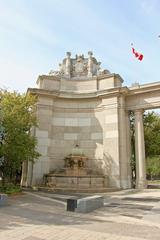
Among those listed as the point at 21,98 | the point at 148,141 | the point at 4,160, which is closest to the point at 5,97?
the point at 21,98

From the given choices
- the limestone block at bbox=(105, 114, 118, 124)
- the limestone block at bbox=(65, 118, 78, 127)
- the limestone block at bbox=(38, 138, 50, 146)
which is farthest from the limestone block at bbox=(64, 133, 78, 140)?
the limestone block at bbox=(105, 114, 118, 124)

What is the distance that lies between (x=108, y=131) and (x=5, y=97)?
9663 millimetres

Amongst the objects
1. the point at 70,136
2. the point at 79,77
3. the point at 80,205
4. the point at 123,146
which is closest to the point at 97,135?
the point at 70,136

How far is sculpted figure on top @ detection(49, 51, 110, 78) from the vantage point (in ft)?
82.5

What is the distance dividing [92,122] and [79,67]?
7219 millimetres

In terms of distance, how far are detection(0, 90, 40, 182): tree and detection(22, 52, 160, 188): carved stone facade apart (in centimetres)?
476

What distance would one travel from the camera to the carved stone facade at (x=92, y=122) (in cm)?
1991

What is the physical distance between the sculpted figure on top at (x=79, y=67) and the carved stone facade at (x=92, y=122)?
113 centimetres

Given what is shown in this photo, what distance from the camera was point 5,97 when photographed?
15.8 meters

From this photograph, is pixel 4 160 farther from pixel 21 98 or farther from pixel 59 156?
pixel 59 156

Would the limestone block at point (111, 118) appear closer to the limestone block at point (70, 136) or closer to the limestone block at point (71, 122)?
the limestone block at point (71, 122)

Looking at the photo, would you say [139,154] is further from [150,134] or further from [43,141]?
[43,141]

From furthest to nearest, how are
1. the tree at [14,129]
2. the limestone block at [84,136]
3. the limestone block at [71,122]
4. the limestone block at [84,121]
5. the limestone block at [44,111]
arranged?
the limestone block at [71,122] → the limestone block at [84,121] → the limestone block at [84,136] → the limestone block at [44,111] → the tree at [14,129]

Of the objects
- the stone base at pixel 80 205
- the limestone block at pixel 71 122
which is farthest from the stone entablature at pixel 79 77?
the stone base at pixel 80 205
